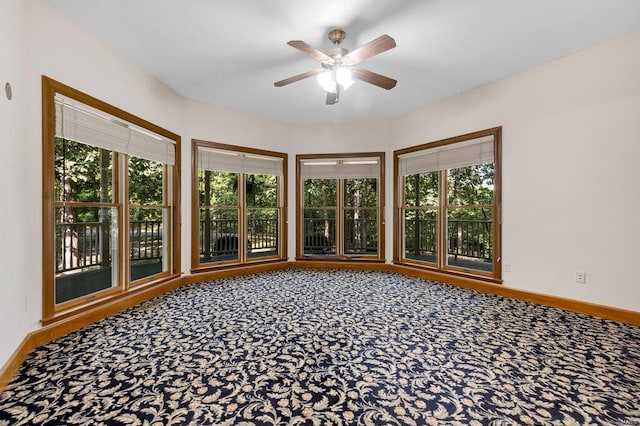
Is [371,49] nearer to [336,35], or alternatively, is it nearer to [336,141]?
[336,35]

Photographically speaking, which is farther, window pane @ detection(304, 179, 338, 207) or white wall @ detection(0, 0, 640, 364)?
window pane @ detection(304, 179, 338, 207)

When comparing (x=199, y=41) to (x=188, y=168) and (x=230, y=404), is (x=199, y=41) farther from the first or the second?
(x=230, y=404)

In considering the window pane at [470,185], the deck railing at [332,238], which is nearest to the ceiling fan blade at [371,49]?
the window pane at [470,185]

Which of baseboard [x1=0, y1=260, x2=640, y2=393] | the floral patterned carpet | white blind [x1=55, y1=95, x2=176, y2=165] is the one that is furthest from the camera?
white blind [x1=55, y1=95, x2=176, y2=165]

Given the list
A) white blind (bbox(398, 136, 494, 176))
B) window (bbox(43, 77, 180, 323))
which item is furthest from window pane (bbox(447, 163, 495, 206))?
window (bbox(43, 77, 180, 323))

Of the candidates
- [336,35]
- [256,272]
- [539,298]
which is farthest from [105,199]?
[539,298]

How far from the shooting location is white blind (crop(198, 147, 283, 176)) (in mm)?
4668

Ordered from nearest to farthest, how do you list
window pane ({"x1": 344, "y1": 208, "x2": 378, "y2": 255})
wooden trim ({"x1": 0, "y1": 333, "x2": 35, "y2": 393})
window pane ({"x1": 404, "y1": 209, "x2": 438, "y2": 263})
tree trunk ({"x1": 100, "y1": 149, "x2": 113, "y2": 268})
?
wooden trim ({"x1": 0, "y1": 333, "x2": 35, "y2": 393}), tree trunk ({"x1": 100, "y1": 149, "x2": 113, "y2": 268}), window pane ({"x1": 344, "y1": 208, "x2": 378, "y2": 255}), window pane ({"x1": 404, "y1": 209, "x2": 438, "y2": 263})

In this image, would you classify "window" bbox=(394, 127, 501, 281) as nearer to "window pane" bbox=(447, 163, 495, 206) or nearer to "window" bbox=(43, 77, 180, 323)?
"window pane" bbox=(447, 163, 495, 206)

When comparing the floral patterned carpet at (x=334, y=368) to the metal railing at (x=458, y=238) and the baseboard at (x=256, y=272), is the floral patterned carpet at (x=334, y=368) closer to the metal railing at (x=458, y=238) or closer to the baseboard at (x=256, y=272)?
the baseboard at (x=256, y=272)

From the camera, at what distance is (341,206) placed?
559cm

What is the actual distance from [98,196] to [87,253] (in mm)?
1729

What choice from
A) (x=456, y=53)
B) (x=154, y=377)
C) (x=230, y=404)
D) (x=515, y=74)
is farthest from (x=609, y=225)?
(x=154, y=377)

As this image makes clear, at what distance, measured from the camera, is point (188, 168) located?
4461 millimetres
